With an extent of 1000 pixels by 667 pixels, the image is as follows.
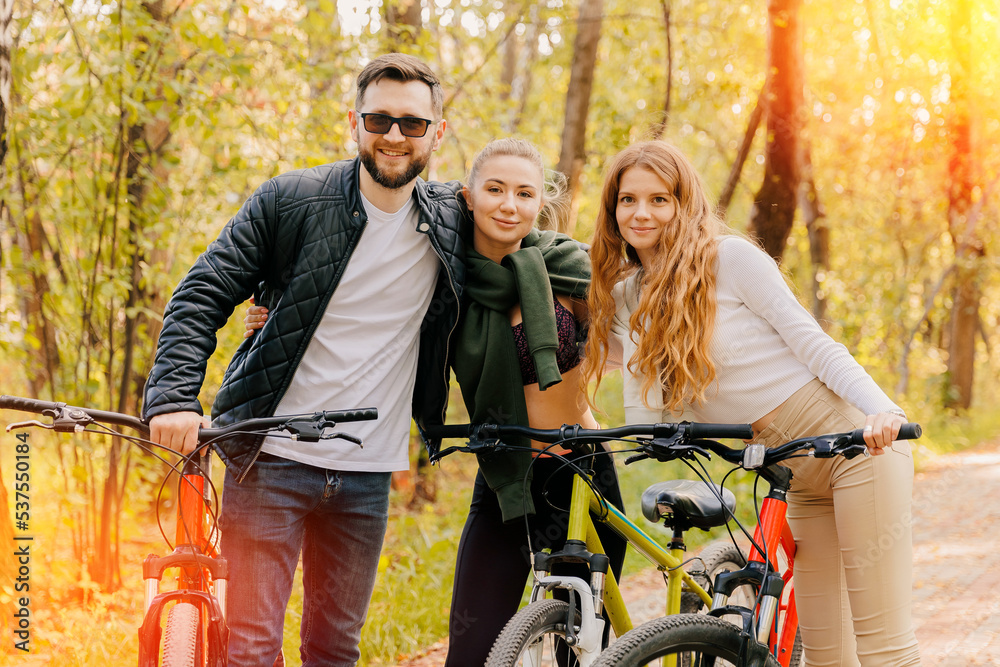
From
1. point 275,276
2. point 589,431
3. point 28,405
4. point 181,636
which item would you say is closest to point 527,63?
point 275,276

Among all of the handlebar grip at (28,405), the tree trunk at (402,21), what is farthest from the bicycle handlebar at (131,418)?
the tree trunk at (402,21)

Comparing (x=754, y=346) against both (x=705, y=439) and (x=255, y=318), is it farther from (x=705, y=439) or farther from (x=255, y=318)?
(x=255, y=318)

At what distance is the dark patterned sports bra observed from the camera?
293 centimetres

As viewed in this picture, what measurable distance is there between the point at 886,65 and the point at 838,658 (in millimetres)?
15217

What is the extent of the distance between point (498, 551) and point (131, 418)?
1.46m

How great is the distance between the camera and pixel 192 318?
245 centimetres

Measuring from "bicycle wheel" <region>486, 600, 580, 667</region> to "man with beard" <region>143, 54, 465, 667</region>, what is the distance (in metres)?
0.80

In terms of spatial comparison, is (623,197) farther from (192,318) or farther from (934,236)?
(934,236)

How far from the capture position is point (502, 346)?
288 centimetres

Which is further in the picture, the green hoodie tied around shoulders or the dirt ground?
the dirt ground

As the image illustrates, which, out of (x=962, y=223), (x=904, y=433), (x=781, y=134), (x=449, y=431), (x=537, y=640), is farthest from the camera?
(x=962, y=223)

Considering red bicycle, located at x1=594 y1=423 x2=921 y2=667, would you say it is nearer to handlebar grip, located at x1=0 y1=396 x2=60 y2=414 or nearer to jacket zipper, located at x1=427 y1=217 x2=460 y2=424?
jacket zipper, located at x1=427 y1=217 x2=460 y2=424

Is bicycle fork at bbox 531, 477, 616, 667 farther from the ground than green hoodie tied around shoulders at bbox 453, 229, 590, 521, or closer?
closer

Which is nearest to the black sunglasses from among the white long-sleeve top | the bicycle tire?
the white long-sleeve top
